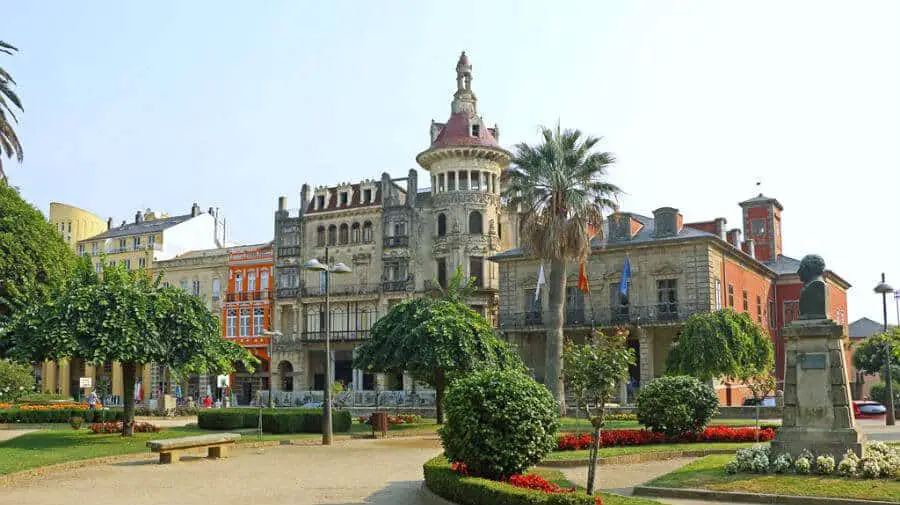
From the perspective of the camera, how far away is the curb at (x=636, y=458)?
1880cm

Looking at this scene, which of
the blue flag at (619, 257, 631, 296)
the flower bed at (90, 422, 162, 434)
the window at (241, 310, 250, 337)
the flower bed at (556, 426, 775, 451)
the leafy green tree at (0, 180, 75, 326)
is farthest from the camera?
the window at (241, 310, 250, 337)

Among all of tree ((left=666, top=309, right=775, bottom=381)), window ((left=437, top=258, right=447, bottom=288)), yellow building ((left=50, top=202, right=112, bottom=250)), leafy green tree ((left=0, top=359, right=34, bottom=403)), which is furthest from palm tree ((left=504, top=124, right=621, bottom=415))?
yellow building ((left=50, top=202, right=112, bottom=250))

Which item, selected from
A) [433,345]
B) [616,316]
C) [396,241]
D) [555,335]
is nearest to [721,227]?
[616,316]

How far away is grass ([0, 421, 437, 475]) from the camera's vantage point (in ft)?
65.9

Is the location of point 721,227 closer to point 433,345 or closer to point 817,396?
point 433,345

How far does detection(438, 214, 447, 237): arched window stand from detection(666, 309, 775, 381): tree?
20.7 meters

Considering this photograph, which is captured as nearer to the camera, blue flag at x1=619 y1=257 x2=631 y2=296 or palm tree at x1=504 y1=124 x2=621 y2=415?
palm tree at x1=504 y1=124 x2=621 y2=415

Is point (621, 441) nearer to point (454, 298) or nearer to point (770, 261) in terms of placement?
point (454, 298)

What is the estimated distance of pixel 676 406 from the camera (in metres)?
22.6

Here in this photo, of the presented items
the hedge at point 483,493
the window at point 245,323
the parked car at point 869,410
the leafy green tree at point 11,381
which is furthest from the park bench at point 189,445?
the window at point 245,323

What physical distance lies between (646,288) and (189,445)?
104 ft

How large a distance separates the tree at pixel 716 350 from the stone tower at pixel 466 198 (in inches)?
708

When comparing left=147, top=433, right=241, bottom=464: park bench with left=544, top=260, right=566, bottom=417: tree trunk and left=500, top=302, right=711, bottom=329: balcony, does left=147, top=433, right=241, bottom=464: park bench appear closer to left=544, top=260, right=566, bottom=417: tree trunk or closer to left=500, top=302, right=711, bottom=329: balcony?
left=544, top=260, right=566, bottom=417: tree trunk

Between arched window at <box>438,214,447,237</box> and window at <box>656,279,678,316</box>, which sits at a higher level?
arched window at <box>438,214,447,237</box>
